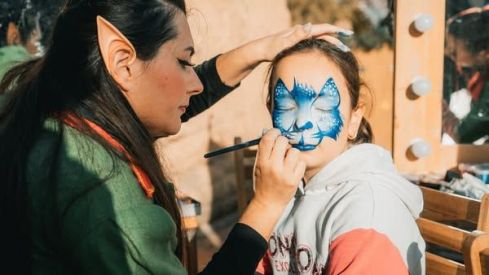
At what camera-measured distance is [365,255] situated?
3.66ft

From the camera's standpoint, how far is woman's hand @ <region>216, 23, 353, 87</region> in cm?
146

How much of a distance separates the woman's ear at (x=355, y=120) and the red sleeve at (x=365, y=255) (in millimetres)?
356

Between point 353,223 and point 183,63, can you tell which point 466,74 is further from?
point 183,63

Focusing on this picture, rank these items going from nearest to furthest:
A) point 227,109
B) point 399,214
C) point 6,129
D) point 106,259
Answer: point 106,259
point 6,129
point 399,214
point 227,109

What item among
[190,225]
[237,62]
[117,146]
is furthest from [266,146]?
[190,225]

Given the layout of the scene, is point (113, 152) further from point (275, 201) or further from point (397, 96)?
point (397, 96)

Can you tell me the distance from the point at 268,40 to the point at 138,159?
2.23ft

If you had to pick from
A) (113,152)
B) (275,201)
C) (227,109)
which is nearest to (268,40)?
(275,201)

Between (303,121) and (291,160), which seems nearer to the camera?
(291,160)

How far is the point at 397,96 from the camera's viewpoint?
9.44 feet

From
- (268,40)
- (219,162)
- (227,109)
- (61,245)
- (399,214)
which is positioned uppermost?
(268,40)

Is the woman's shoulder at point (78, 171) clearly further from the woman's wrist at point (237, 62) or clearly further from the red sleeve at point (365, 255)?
the woman's wrist at point (237, 62)

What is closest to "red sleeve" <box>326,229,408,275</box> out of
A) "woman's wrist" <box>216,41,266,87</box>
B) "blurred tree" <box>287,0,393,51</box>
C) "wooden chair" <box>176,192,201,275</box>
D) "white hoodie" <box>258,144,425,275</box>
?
"white hoodie" <box>258,144,425,275</box>

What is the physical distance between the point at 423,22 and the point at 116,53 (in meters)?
2.08
